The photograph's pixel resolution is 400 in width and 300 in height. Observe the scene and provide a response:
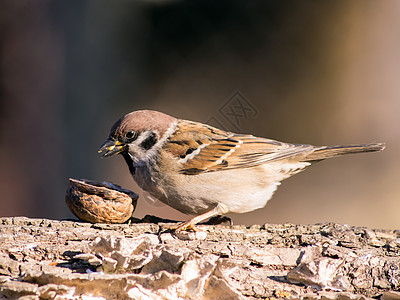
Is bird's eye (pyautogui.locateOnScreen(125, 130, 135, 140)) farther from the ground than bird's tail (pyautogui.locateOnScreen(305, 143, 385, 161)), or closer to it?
closer to it

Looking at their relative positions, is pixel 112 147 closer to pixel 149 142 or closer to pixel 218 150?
pixel 149 142

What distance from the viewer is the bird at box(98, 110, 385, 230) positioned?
357 cm

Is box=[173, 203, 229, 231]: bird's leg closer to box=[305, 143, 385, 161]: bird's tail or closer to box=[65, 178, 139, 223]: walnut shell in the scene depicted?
box=[65, 178, 139, 223]: walnut shell

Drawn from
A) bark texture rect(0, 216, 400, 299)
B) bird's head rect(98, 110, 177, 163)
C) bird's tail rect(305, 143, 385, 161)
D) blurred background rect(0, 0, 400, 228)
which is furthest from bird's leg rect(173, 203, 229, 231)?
blurred background rect(0, 0, 400, 228)

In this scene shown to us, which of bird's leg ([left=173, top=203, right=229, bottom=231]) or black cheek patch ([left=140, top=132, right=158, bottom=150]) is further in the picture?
black cheek patch ([left=140, top=132, right=158, bottom=150])

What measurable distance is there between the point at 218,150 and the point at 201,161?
235 mm

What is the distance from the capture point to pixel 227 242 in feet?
9.53

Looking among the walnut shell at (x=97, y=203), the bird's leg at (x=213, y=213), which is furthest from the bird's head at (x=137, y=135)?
the bird's leg at (x=213, y=213)

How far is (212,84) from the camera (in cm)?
499

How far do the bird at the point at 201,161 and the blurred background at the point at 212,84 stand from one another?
919mm

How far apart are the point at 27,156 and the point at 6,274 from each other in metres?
3.33

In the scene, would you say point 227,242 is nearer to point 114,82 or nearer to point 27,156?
point 114,82

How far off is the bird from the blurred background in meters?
0.92

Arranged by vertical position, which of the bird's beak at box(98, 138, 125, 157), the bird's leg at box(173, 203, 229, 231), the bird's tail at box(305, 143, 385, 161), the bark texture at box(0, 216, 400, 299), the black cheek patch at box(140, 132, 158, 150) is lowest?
the bark texture at box(0, 216, 400, 299)
